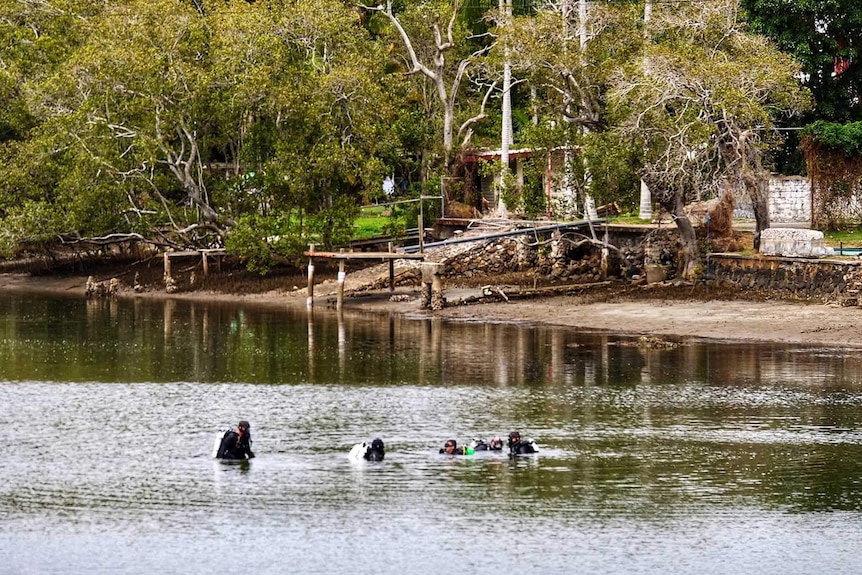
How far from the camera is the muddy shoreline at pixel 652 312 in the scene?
5066 cm

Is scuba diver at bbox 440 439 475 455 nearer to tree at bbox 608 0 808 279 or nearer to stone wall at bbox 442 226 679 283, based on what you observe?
tree at bbox 608 0 808 279

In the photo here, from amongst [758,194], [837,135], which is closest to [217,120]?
[758,194]

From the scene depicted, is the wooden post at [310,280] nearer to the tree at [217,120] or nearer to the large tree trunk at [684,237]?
the tree at [217,120]

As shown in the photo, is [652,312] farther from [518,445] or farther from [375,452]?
[375,452]

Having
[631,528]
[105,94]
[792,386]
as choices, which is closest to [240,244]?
[105,94]

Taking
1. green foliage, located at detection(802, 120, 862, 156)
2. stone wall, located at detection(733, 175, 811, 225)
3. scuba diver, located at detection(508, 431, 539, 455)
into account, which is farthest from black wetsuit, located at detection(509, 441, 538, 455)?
stone wall, located at detection(733, 175, 811, 225)

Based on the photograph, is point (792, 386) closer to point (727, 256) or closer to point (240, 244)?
point (727, 256)

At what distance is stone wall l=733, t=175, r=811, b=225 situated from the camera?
63.3 m

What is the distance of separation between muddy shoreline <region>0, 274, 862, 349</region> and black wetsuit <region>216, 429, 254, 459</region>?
22.9 m

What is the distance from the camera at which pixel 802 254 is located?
54.1 meters

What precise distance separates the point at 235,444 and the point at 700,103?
2794 centimetres

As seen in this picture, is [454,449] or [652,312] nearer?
[454,449]

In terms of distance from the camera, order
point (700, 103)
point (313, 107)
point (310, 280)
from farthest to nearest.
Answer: point (313, 107) → point (310, 280) → point (700, 103)

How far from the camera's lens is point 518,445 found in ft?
109
